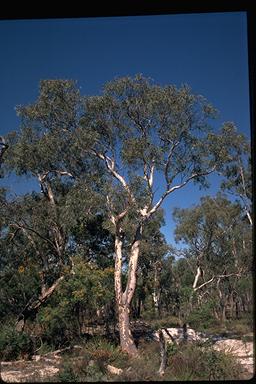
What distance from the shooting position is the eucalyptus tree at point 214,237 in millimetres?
19125

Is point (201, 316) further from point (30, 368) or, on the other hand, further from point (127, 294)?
point (30, 368)

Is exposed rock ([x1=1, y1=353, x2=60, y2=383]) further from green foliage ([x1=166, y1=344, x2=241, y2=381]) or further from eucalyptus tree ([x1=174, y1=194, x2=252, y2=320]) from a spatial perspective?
eucalyptus tree ([x1=174, y1=194, x2=252, y2=320])

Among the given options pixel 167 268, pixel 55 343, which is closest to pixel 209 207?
pixel 167 268

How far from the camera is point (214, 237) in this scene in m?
21.0

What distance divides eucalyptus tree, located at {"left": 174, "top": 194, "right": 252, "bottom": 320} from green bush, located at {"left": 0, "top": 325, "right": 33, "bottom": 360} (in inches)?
455

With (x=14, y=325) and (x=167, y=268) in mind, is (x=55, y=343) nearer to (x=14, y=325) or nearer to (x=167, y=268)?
(x=14, y=325)

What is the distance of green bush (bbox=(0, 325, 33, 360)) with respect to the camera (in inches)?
329

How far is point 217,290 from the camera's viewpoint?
21.9m

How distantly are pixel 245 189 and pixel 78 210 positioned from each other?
5.62 metres

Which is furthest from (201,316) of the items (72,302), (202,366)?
(202,366)

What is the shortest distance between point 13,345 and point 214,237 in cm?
1422

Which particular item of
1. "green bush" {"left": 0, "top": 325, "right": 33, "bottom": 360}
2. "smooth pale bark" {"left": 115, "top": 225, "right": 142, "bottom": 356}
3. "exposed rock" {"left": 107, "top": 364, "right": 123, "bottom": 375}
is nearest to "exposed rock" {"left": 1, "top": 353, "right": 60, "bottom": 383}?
"green bush" {"left": 0, "top": 325, "right": 33, "bottom": 360}

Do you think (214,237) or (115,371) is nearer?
(115,371)

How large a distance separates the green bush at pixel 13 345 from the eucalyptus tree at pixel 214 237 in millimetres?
11562
